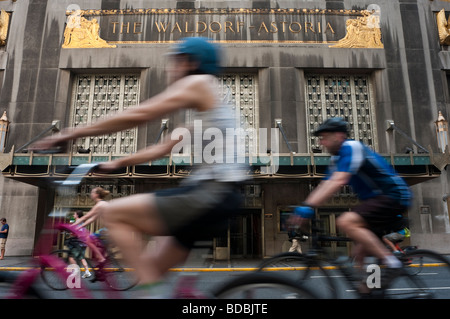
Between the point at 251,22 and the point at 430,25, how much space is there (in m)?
10.1

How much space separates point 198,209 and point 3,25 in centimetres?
2275

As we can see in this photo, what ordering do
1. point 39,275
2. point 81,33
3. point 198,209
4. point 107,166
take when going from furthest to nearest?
point 81,33, point 107,166, point 39,275, point 198,209

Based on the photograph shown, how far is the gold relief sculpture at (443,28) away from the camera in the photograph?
19344 mm

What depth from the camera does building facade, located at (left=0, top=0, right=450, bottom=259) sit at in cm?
1742

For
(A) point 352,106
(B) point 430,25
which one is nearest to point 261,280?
(A) point 352,106

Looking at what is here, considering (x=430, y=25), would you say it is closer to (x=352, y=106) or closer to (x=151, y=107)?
(x=352, y=106)

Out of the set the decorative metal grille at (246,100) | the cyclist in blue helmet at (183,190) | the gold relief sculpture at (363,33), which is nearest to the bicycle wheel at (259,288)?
the cyclist in blue helmet at (183,190)

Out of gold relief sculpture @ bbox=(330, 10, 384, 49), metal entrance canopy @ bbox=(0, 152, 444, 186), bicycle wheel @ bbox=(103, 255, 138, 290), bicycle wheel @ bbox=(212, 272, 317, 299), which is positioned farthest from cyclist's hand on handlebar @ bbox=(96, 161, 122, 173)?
gold relief sculpture @ bbox=(330, 10, 384, 49)

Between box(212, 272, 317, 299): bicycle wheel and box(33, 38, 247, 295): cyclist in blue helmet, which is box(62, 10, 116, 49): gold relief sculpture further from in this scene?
box(212, 272, 317, 299): bicycle wheel

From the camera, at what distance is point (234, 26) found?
63.4 feet

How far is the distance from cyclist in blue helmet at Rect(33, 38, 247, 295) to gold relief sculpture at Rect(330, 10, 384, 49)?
61.7 feet

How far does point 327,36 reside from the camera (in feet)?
63.1

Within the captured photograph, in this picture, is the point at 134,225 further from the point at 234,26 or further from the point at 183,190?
the point at 234,26

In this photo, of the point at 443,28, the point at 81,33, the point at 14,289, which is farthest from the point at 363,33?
the point at 14,289
